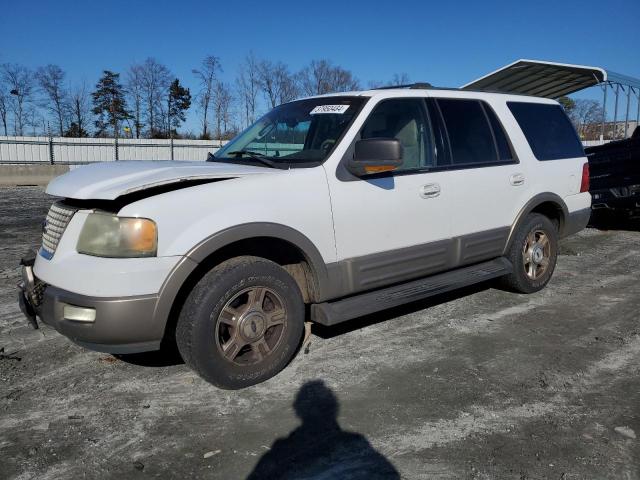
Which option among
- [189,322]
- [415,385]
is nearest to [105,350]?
[189,322]

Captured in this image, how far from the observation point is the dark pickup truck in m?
8.55

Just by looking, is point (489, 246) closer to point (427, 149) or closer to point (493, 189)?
point (493, 189)

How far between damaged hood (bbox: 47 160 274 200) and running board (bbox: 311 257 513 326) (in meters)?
1.07

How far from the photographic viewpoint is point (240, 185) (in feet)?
10.9

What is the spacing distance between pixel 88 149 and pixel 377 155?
83.5 feet

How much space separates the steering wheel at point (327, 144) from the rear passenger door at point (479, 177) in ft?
3.51

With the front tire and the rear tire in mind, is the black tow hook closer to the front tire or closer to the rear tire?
the front tire

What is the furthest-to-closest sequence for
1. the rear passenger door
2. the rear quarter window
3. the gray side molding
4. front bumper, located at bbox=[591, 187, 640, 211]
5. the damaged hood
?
front bumper, located at bbox=[591, 187, 640, 211] < the rear quarter window < the gray side molding < the rear passenger door < the damaged hood

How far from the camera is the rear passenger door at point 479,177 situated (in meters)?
4.53

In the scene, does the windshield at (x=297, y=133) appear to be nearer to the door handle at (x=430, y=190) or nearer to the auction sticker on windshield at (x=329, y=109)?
the auction sticker on windshield at (x=329, y=109)

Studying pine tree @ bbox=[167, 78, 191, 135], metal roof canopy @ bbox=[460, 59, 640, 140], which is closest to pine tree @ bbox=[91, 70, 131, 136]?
pine tree @ bbox=[167, 78, 191, 135]

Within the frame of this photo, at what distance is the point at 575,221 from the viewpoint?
5.83m

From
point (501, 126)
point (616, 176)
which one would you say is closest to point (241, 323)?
point (501, 126)

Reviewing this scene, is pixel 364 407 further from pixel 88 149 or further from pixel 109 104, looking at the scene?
pixel 109 104
